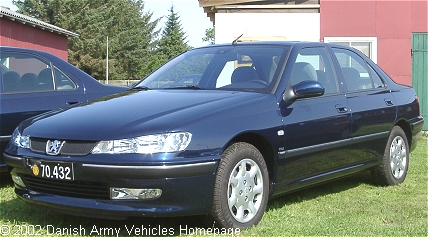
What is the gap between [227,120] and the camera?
14.3 feet

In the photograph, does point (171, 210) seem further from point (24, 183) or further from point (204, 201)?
point (24, 183)

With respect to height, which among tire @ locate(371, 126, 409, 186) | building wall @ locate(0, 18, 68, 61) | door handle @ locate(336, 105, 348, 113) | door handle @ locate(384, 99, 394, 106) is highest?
building wall @ locate(0, 18, 68, 61)

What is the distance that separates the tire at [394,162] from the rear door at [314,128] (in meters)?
0.94

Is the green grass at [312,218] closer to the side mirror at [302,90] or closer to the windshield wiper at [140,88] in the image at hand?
the side mirror at [302,90]

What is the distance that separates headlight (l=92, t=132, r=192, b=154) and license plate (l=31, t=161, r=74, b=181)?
0.23 meters

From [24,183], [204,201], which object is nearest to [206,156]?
[204,201]

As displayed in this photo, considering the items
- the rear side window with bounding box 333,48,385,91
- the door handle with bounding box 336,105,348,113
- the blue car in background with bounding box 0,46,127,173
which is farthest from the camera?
the rear side window with bounding box 333,48,385,91

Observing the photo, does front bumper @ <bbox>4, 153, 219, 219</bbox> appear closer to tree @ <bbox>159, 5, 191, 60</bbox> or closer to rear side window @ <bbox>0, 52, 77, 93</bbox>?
rear side window @ <bbox>0, 52, 77, 93</bbox>

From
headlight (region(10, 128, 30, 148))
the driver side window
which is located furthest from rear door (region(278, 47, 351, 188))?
headlight (region(10, 128, 30, 148))

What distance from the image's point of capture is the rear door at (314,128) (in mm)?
4938

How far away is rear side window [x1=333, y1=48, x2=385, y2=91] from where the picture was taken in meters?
6.02

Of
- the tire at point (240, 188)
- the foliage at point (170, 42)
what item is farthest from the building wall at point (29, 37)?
the foliage at point (170, 42)

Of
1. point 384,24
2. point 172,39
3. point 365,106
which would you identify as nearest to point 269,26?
point 384,24

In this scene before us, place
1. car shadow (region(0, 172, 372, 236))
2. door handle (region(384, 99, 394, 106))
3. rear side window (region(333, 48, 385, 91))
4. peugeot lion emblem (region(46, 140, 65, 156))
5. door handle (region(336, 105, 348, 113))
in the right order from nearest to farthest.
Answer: peugeot lion emblem (region(46, 140, 65, 156)) < car shadow (region(0, 172, 372, 236)) < door handle (region(336, 105, 348, 113)) < rear side window (region(333, 48, 385, 91)) < door handle (region(384, 99, 394, 106))
